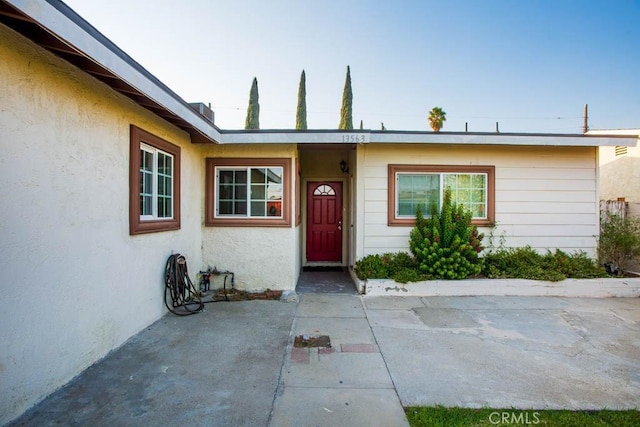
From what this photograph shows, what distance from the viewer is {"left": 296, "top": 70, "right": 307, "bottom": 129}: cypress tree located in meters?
23.0

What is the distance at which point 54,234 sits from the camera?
103 inches

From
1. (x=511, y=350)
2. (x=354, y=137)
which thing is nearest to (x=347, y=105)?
(x=354, y=137)

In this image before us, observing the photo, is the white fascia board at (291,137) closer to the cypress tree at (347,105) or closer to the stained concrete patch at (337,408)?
the stained concrete patch at (337,408)

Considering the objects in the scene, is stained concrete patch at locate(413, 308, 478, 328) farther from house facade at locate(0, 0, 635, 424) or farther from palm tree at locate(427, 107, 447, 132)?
palm tree at locate(427, 107, 447, 132)

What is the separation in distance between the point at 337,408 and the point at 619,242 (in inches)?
278

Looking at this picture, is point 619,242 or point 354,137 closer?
point 354,137

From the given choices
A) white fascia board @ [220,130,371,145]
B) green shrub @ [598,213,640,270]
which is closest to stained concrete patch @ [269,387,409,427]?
white fascia board @ [220,130,371,145]

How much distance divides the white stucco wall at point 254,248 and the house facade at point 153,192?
0.03 m

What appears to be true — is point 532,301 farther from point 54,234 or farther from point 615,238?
point 54,234

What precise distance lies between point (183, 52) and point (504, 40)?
30.5ft

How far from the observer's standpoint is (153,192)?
169 inches

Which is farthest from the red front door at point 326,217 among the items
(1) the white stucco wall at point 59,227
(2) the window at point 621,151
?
(2) the window at point 621,151

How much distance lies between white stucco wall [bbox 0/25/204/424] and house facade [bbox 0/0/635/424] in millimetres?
13

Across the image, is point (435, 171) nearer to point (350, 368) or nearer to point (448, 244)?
point (448, 244)
